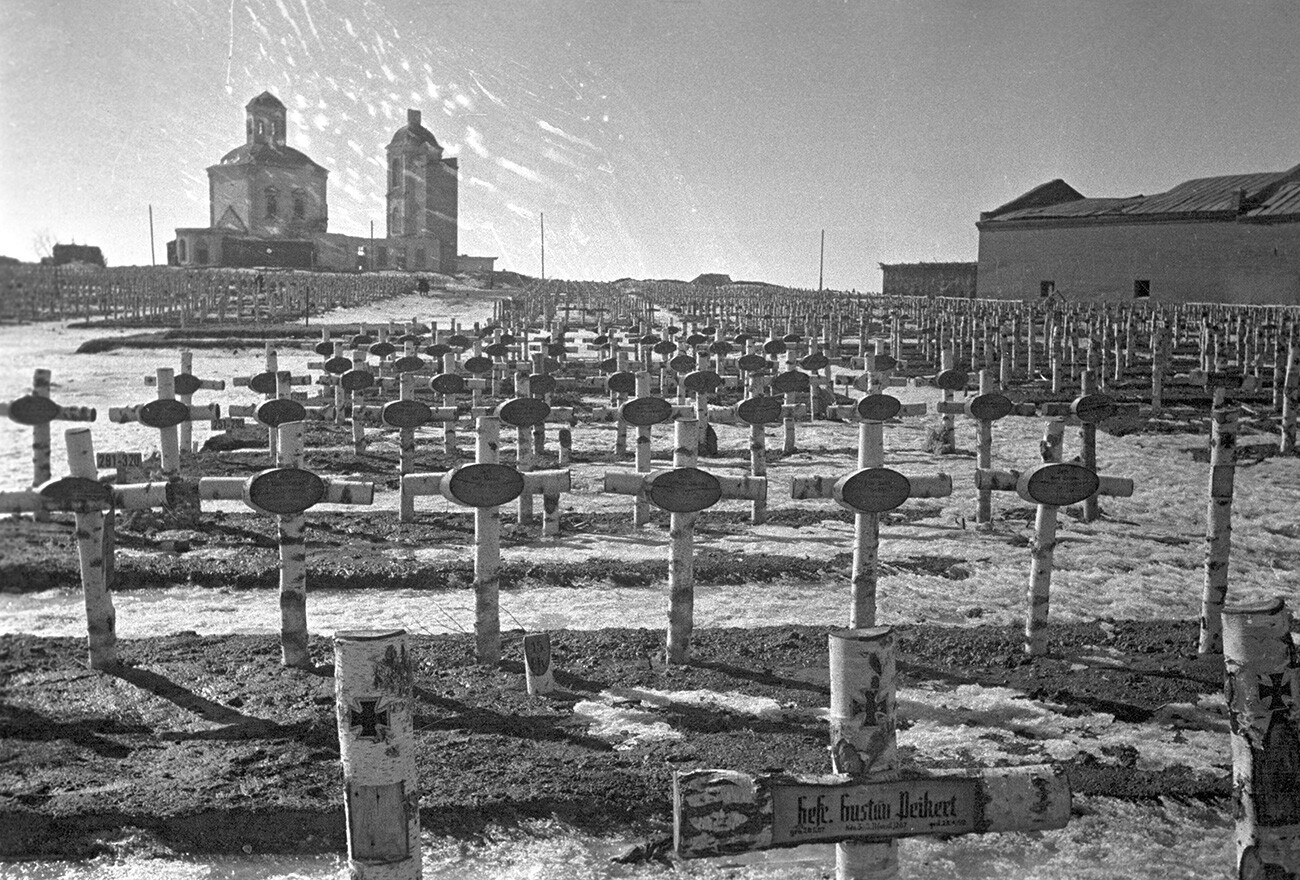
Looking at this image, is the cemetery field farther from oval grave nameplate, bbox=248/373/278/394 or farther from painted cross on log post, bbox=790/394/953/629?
oval grave nameplate, bbox=248/373/278/394

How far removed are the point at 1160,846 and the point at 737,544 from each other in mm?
5511

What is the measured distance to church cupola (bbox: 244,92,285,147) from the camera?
83375mm

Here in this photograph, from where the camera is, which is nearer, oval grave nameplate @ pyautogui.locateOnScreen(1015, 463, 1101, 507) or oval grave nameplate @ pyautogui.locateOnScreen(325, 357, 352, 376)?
oval grave nameplate @ pyautogui.locateOnScreen(1015, 463, 1101, 507)

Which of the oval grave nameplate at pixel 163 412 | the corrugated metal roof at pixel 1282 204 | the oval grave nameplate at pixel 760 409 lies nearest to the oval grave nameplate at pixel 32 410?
the oval grave nameplate at pixel 163 412

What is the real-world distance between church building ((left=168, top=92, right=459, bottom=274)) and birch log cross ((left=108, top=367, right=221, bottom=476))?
6163 centimetres

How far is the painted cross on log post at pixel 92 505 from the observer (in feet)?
19.4

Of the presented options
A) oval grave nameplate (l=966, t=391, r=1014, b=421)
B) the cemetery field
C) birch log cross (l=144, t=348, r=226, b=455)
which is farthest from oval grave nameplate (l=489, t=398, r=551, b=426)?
oval grave nameplate (l=966, t=391, r=1014, b=421)

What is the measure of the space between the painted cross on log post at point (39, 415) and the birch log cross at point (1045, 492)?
5209mm

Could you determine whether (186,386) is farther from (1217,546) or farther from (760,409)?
(1217,546)

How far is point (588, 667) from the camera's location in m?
6.53

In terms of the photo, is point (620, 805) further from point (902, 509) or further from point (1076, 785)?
point (902, 509)

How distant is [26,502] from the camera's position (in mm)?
5816

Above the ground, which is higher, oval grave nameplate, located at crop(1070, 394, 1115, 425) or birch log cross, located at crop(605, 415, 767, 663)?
oval grave nameplate, located at crop(1070, 394, 1115, 425)

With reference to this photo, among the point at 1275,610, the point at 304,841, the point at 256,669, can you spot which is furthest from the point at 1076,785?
the point at 256,669
